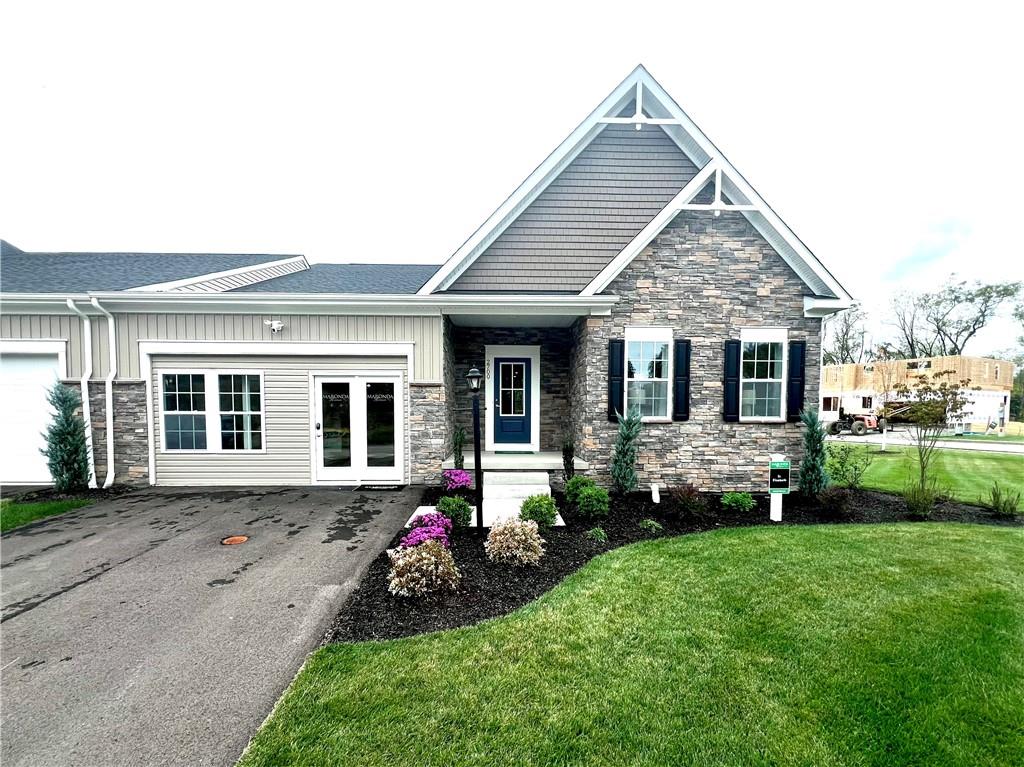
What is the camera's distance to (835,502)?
621 cm

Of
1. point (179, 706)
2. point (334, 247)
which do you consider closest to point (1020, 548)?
point (179, 706)

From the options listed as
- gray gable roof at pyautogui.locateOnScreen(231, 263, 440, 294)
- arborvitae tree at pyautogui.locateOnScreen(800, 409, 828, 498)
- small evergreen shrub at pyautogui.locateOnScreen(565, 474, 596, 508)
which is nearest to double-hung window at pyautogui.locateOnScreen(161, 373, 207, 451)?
gray gable roof at pyautogui.locateOnScreen(231, 263, 440, 294)

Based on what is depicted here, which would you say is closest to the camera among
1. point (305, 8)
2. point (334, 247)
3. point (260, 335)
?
point (260, 335)

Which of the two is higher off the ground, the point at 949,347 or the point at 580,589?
the point at 949,347

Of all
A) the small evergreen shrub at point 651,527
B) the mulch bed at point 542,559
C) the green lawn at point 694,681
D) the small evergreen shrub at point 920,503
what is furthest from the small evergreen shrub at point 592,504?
the small evergreen shrub at point 920,503

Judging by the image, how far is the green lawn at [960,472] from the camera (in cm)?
796

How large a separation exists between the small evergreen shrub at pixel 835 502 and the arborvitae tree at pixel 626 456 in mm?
2832

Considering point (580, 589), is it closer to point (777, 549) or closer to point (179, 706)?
point (777, 549)

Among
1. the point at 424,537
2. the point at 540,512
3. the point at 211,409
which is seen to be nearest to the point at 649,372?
the point at 540,512

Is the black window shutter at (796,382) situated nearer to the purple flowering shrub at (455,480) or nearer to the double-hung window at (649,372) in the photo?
the double-hung window at (649,372)

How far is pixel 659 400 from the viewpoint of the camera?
7.58 meters

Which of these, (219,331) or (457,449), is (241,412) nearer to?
(219,331)

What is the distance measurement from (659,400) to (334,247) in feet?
131

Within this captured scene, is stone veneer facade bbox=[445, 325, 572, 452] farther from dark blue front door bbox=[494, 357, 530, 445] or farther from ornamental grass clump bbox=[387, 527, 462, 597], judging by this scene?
ornamental grass clump bbox=[387, 527, 462, 597]
